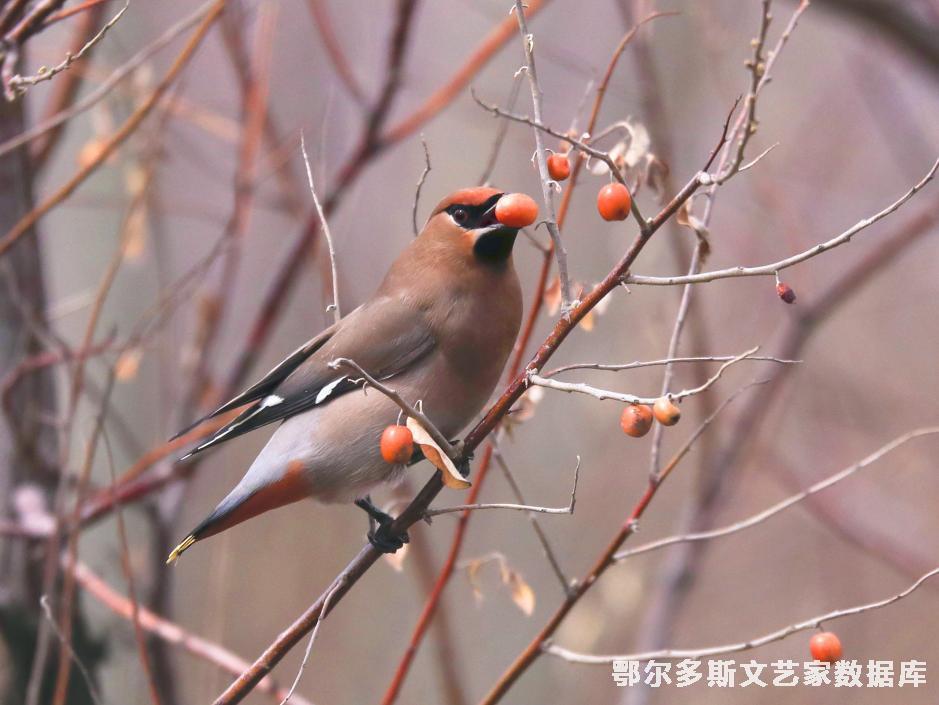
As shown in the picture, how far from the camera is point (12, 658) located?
10.9 ft

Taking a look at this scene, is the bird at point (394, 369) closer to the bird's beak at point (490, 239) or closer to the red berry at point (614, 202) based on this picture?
the bird's beak at point (490, 239)

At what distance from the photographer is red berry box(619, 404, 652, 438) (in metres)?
1.91

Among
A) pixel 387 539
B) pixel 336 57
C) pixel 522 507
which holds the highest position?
pixel 336 57

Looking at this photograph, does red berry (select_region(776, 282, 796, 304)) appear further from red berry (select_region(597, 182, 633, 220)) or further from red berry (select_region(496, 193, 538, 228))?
red berry (select_region(496, 193, 538, 228))

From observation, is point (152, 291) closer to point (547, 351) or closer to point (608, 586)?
point (608, 586)

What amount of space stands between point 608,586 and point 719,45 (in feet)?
6.62

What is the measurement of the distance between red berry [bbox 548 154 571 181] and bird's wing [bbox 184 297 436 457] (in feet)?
3.16

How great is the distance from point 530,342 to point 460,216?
3.72 metres

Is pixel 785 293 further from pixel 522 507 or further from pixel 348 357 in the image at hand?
pixel 348 357

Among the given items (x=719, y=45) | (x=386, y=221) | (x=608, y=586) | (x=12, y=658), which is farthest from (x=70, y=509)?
(x=386, y=221)

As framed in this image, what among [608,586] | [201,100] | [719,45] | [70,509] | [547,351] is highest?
[201,100]

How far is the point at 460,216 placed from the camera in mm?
3051

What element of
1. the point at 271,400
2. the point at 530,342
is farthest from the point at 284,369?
the point at 530,342

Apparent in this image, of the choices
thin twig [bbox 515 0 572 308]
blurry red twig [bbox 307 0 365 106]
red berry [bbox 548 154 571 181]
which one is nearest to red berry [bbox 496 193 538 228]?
Answer: red berry [bbox 548 154 571 181]
